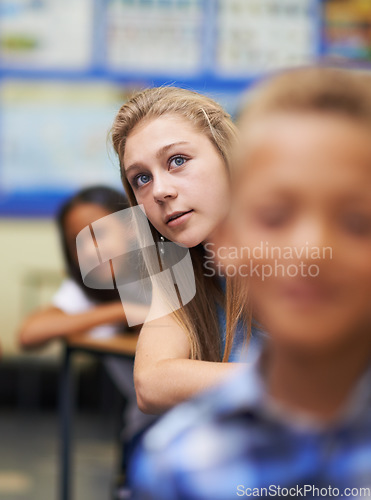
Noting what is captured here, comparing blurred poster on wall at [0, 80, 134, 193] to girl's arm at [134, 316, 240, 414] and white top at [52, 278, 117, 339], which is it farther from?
girl's arm at [134, 316, 240, 414]

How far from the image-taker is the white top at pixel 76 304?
1695 mm

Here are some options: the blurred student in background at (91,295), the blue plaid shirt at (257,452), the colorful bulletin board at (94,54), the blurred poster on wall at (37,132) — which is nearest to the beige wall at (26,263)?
the colorful bulletin board at (94,54)

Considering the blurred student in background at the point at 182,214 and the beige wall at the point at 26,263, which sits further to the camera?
the beige wall at the point at 26,263

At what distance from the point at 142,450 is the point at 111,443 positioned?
2.81 m

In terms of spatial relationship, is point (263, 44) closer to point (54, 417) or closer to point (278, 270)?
point (54, 417)

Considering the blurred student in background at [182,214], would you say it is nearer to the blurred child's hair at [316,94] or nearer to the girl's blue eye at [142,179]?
the girl's blue eye at [142,179]

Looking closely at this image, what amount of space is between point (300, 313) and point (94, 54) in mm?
3408

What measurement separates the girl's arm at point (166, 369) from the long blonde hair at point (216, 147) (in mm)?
14

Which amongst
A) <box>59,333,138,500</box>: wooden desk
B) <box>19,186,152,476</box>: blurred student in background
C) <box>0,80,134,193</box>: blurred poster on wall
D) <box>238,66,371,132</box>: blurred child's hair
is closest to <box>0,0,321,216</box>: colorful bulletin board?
<box>0,80,134,193</box>: blurred poster on wall

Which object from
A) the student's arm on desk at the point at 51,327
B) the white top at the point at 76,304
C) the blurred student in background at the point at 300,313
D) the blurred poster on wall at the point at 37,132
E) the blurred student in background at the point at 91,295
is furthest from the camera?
the blurred poster on wall at the point at 37,132

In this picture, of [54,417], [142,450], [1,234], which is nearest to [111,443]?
[54,417]

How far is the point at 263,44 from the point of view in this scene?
12.0 feet

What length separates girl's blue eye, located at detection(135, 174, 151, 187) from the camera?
0.71m

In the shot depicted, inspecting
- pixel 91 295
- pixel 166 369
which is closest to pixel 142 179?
pixel 166 369
